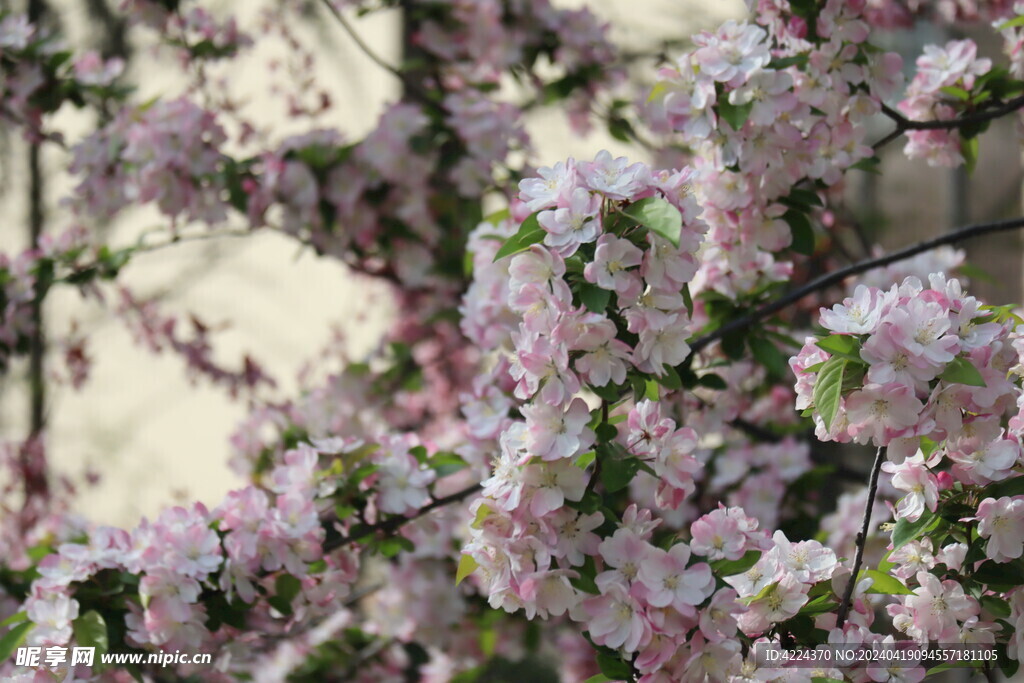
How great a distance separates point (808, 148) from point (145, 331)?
5.95 feet

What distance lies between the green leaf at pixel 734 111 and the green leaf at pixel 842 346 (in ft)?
1.30

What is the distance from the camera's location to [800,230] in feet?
4.18

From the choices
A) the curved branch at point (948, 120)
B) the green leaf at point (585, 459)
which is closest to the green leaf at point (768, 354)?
the curved branch at point (948, 120)

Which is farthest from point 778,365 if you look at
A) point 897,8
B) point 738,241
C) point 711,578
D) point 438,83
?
point 438,83

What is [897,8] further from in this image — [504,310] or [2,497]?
[2,497]

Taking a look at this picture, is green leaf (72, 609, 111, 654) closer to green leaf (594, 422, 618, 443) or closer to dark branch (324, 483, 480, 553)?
dark branch (324, 483, 480, 553)

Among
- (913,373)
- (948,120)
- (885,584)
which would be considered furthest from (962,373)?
(948,120)

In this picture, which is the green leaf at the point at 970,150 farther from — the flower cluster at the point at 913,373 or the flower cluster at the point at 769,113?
the flower cluster at the point at 913,373

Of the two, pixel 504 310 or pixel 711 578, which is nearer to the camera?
pixel 711 578

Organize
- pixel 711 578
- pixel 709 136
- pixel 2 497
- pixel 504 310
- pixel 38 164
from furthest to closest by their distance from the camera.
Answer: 1. pixel 38 164
2. pixel 2 497
3. pixel 504 310
4. pixel 709 136
5. pixel 711 578

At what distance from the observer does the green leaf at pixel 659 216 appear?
0.83 meters

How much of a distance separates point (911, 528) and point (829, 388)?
17cm

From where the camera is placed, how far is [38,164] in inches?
154

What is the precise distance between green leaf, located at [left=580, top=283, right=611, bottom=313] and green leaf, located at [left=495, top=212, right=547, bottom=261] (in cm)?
6
